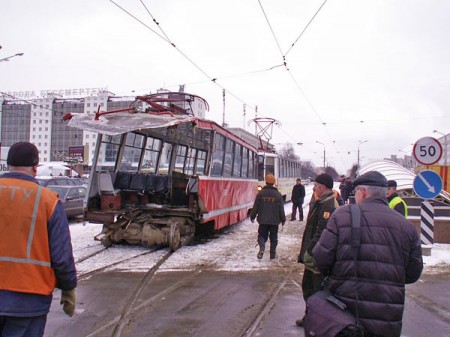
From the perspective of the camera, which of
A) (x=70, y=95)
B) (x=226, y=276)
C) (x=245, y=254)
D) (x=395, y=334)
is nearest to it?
(x=395, y=334)

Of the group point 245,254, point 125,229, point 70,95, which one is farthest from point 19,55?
point 70,95

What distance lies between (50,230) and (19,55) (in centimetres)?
1882

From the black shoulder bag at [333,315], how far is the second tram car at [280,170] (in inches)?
614

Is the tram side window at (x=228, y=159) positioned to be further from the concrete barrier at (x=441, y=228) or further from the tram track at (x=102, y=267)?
the concrete barrier at (x=441, y=228)

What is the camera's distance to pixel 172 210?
10.1 m

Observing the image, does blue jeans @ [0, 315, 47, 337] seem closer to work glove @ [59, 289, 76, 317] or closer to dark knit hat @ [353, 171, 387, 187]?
work glove @ [59, 289, 76, 317]

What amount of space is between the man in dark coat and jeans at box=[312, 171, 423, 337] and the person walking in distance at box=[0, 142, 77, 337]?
1.73 meters

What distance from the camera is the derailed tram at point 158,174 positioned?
952cm

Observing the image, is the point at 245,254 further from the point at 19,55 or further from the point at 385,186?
the point at 19,55

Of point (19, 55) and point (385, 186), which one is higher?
point (19, 55)

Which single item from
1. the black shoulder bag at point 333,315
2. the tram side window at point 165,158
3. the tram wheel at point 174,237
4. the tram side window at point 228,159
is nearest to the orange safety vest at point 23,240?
the black shoulder bag at point 333,315

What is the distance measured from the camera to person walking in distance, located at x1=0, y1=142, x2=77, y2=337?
260cm

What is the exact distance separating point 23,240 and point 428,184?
27.9 feet

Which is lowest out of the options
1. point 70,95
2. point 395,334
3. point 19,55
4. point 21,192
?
point 395,334
